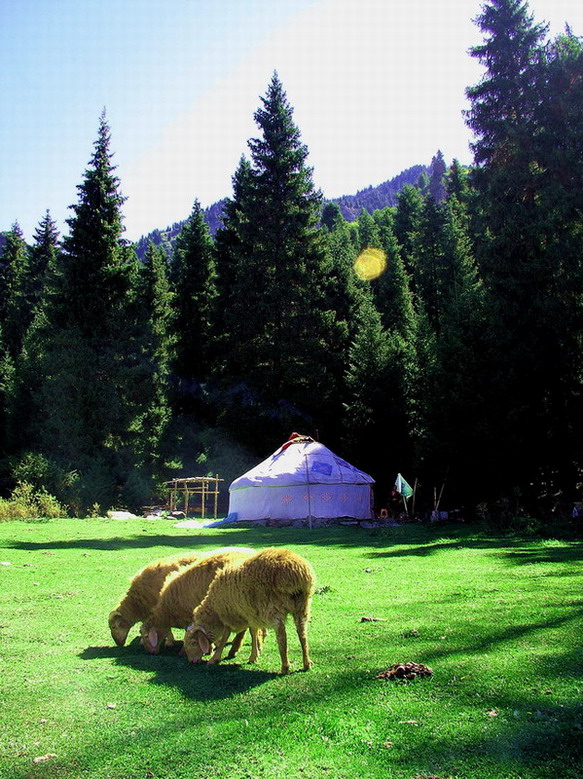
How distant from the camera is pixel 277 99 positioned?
39781 millimetres

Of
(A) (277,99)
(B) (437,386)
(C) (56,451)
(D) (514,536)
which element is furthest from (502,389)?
(A) (277,99)

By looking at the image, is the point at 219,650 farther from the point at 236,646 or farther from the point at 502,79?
the point at 502,79

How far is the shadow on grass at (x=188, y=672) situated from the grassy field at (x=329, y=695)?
2 cm

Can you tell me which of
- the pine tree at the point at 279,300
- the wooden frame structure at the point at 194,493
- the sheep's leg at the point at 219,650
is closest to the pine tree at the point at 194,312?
the pine tree at the point at 279,300

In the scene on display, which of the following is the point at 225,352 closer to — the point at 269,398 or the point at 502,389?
the point at 269,398

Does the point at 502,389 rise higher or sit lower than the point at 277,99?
lower

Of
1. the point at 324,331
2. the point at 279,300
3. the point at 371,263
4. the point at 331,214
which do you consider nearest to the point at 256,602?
the point at 279,300

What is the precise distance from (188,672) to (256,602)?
31.6 inches

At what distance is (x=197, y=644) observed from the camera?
5.21 meters

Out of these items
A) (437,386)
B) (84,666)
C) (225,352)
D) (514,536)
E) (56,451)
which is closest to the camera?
(84,666)

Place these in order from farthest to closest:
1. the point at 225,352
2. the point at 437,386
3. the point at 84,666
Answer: the point at 225,352
the point at 437,386
the point at 84,666

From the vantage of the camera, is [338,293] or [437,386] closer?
[437,386]

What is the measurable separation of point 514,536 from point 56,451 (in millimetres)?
26199

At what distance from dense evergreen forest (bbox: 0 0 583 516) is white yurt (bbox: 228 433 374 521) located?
10.9 ft
